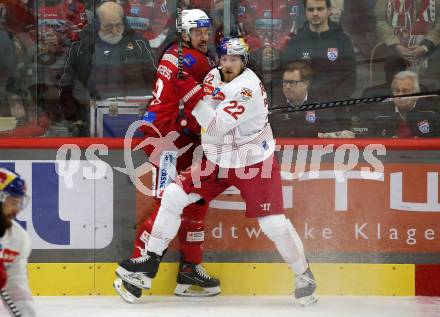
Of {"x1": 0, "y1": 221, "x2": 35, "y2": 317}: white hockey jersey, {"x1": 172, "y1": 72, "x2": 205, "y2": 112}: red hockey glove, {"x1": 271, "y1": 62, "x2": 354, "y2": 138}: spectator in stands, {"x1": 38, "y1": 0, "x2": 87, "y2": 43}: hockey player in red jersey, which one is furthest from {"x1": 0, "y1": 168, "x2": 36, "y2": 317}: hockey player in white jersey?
{"x1": 271, "y1": 62, "x2": 354, "y2": 138}: spectator in stands

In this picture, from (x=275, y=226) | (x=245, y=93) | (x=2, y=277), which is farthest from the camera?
(x=275, y=226)

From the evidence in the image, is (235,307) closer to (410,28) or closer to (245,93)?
(245,93)

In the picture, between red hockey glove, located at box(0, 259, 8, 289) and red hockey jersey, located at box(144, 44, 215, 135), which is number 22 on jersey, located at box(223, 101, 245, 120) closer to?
red hockey jersey, located at box(144, 44, 215, 135)

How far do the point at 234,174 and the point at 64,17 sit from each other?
1233 mm

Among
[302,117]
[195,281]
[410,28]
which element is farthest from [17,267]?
[410,28]

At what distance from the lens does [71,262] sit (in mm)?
6461

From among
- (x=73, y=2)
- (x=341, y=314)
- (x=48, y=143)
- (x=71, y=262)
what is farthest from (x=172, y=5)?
(x=341, y=314)

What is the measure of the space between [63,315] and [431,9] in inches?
97.5

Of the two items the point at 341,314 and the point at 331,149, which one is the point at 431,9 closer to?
the point at 331,149

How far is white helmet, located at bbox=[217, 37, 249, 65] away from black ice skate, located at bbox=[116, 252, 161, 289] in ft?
3.48

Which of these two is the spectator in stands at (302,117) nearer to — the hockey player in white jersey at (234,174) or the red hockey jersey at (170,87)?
the hockey player in white jersey at (234,174)

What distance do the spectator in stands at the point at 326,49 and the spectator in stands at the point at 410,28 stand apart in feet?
0.67

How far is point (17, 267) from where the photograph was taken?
191 inches

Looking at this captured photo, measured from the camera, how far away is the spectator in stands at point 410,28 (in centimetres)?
657
